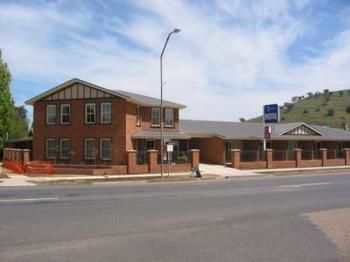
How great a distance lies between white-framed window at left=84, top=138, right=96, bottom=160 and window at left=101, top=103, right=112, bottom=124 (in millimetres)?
1783

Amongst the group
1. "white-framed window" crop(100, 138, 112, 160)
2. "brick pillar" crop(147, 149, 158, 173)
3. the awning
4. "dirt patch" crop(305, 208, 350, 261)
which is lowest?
"dirt patch" crop(305, 208, 350, 261)

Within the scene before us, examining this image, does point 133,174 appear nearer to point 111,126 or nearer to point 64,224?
point 111,126

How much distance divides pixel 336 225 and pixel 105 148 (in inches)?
1190

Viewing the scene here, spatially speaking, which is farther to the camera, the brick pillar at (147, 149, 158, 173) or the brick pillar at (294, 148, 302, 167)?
the brick pillar at (294, 148, 302, 167)

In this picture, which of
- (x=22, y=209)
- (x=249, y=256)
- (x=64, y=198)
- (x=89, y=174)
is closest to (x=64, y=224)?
(x=22, y=209)

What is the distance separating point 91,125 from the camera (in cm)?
4234

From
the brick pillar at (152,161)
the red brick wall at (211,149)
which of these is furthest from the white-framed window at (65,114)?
the red brick wall at (211,149)

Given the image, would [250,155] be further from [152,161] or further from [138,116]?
[152,161]

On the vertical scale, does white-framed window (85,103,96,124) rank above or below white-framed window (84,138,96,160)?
above

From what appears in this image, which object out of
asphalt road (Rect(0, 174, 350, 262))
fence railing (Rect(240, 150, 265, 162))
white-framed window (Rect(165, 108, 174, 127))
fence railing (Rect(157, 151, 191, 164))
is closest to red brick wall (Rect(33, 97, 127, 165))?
fence railing (Rect(157, 151, 191, 164))

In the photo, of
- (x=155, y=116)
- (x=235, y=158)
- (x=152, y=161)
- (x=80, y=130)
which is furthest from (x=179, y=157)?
(x=80, y=130)

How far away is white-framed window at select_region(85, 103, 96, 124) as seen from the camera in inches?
1661

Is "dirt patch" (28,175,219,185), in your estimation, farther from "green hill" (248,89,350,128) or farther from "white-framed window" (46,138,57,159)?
"green hill" (248,89,350,128)

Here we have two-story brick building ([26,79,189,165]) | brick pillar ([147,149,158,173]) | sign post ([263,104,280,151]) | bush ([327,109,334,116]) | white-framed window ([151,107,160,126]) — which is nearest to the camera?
brick pillar ([147,149,158,173])
